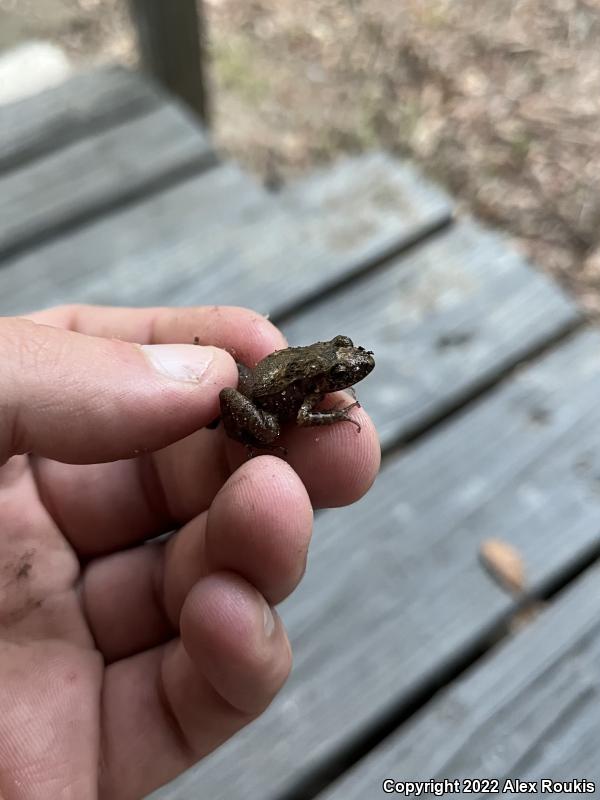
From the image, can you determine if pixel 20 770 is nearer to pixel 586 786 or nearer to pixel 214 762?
pixel 214 762

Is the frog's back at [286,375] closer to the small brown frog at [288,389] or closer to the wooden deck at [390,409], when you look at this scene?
the small brown frog at [288,389]

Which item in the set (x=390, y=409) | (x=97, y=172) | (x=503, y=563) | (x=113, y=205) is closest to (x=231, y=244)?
(x=113, y=205)

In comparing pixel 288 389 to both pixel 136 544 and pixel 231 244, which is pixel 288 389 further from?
pixel 231 244

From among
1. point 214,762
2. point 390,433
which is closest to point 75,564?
point 214,762

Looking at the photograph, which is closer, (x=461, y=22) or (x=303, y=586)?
(x=303, y=586)

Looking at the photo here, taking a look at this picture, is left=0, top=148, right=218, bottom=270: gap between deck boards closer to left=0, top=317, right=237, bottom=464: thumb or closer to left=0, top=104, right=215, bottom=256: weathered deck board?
left=0, top=104, right=215, bottom=256: weathered deck board

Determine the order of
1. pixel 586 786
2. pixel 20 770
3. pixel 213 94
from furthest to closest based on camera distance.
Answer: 1. pixel 213 94
2. pixel 586 786
3. pixel 20 770

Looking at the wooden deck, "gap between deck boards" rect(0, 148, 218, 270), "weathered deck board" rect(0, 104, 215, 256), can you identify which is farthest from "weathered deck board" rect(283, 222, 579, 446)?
"weathered deck board" rect(0, 104, 215, 256)
